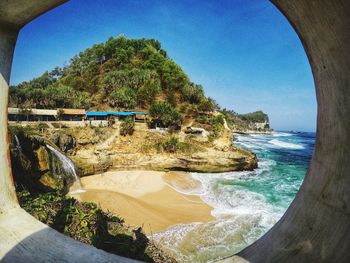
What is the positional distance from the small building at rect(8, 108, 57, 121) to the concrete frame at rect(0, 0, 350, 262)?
30.4 metres

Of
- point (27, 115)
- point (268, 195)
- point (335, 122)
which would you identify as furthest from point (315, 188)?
point (27, 115)

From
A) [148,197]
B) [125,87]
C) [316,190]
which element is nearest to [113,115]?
[125,87]

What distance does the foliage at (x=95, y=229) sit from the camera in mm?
4066

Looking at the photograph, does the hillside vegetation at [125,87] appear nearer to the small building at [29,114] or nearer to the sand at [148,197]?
the small building at [29,114]

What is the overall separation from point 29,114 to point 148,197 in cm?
2257

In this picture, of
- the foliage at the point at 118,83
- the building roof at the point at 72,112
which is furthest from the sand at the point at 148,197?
the foliage at the point at 118,83

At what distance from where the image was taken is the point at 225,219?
12000 millimetres

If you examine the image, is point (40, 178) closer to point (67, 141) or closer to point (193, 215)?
point (67, 141)

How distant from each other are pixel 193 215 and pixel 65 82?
55724mm

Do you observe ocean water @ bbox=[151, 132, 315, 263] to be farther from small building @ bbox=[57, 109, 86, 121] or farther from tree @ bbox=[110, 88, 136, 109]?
tree @ bbox=[110, 88, 136, 109]

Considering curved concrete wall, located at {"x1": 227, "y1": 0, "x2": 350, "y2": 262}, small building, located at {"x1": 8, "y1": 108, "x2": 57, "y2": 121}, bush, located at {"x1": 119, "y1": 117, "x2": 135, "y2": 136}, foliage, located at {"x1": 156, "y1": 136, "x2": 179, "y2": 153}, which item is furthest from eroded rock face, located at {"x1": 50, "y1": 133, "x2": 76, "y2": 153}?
curved concrete wall, located at {"x1": 227, "y1": 0, "x2": 350, "y2": 262}

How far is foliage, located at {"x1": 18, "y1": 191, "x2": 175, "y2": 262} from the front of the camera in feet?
13.3

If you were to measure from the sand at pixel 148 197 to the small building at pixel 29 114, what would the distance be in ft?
51.3

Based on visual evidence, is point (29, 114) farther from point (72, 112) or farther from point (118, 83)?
point (118, 83)
